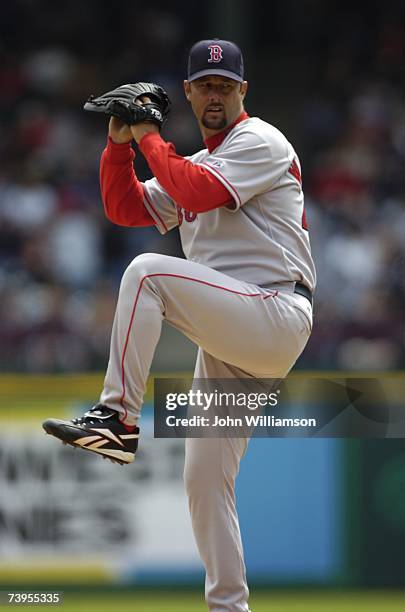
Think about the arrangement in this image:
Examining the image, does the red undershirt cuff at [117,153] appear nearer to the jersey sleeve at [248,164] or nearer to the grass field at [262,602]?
the jersey sleeve at [248,164]

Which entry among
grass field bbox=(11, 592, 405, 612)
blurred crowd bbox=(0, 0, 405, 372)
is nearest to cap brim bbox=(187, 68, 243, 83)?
blurred crowd bbox=(0, 0, 405, 372)

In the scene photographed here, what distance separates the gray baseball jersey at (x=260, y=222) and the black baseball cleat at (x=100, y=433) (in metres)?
0.71

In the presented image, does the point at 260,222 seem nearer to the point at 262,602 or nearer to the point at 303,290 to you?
the point at 303,290

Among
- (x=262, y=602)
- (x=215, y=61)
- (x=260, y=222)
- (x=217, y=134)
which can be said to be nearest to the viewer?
(x=215, y=61)

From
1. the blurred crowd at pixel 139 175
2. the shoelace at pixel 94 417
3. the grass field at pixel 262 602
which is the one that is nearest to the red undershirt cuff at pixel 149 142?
the shoelace at pixel 94 417

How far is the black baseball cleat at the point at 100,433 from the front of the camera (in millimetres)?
3844

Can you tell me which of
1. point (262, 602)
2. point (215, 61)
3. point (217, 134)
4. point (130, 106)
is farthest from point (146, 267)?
point (262, 602)

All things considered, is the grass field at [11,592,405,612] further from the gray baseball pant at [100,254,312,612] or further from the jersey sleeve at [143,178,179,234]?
the jersey sleeve at [143,178,179,234]

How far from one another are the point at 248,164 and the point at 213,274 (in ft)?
1.32

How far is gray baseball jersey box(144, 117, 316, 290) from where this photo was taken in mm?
4168

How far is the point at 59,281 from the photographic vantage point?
28.0 ft

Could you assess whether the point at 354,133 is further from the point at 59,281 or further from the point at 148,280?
the point at 148,280

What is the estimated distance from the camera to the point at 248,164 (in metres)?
4.12

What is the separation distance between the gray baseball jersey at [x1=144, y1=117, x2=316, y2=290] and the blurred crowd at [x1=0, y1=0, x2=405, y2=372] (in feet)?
8.15
